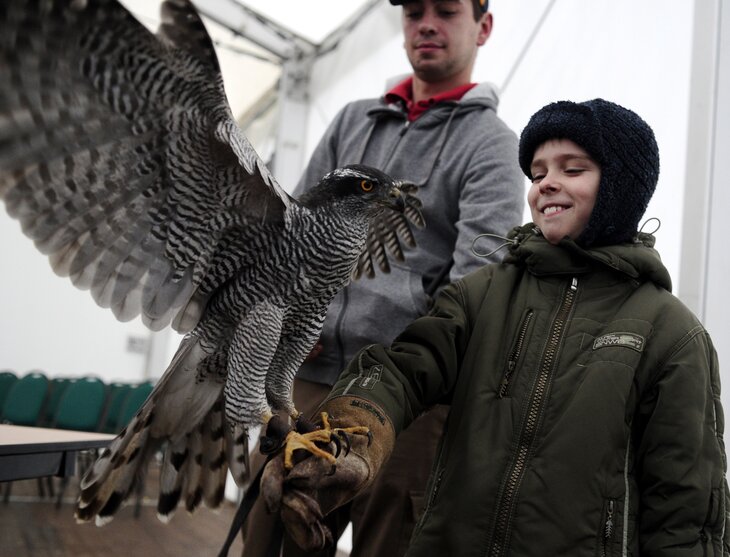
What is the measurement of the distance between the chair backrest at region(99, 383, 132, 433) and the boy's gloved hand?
554cm

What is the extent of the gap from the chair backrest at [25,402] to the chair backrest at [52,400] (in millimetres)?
90

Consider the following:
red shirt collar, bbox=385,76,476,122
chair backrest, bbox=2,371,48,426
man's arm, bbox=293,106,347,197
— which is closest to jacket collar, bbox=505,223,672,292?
red shirt collar, bbox=385,76,476,122

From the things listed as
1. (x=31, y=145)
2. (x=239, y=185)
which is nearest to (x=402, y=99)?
(x=239, y=185)

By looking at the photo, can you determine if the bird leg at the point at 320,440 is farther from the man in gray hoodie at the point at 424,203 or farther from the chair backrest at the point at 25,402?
the chair backrest at the point at 25,402

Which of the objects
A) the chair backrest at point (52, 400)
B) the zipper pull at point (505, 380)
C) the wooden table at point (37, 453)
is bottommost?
the chair backrest at point (52, 400)

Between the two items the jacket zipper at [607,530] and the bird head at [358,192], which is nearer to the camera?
the jacket zipper at [607,530]

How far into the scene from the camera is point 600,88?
109 inches

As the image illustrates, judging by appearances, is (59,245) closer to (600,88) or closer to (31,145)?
(31,145)

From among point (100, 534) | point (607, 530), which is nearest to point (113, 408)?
point (100, 534)

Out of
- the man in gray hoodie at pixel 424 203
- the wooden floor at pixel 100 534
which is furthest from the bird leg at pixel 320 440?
the wooden floor at pixel 100 534

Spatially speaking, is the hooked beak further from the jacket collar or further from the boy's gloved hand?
the boy's gloved hand

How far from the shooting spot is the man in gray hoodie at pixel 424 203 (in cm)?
144

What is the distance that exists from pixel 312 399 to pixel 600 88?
7.09ft

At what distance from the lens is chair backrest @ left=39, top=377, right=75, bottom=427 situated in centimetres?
584
